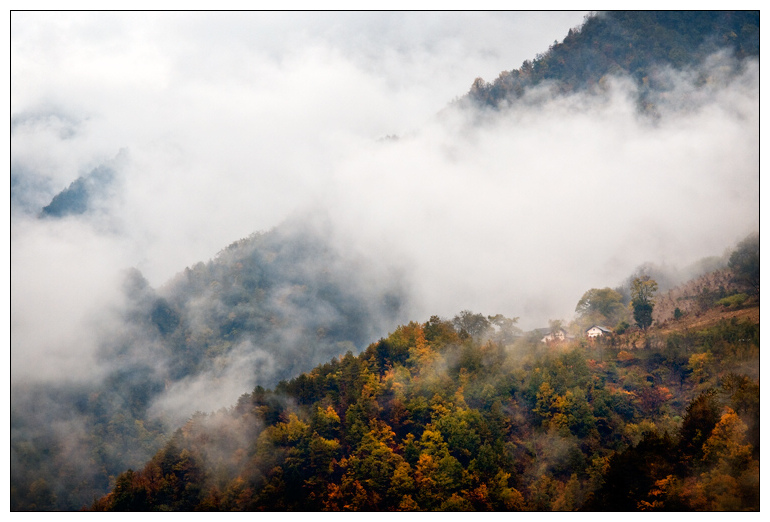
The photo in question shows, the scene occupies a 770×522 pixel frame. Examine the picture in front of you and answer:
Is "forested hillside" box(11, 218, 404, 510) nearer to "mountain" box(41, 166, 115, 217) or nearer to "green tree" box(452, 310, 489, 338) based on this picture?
"mountain" box(41, 166, 115, 217)

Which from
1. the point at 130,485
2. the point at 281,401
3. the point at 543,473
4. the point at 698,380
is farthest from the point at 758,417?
the point at 130,485

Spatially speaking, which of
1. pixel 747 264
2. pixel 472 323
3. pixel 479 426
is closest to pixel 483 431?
pixel 479 426

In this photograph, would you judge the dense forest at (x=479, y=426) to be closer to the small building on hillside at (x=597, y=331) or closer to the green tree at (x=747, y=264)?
the green tree at (x=747, y=264)

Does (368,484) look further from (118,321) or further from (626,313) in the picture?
(118,321)

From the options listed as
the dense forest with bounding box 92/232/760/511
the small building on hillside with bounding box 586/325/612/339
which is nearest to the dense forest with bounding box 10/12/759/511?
the dense forest with bounding box 92/232/760/511

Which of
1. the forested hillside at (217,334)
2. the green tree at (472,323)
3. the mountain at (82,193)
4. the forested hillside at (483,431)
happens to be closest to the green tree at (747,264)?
the forested hillside at (483,431)

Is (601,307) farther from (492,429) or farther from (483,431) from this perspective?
(483,431)
